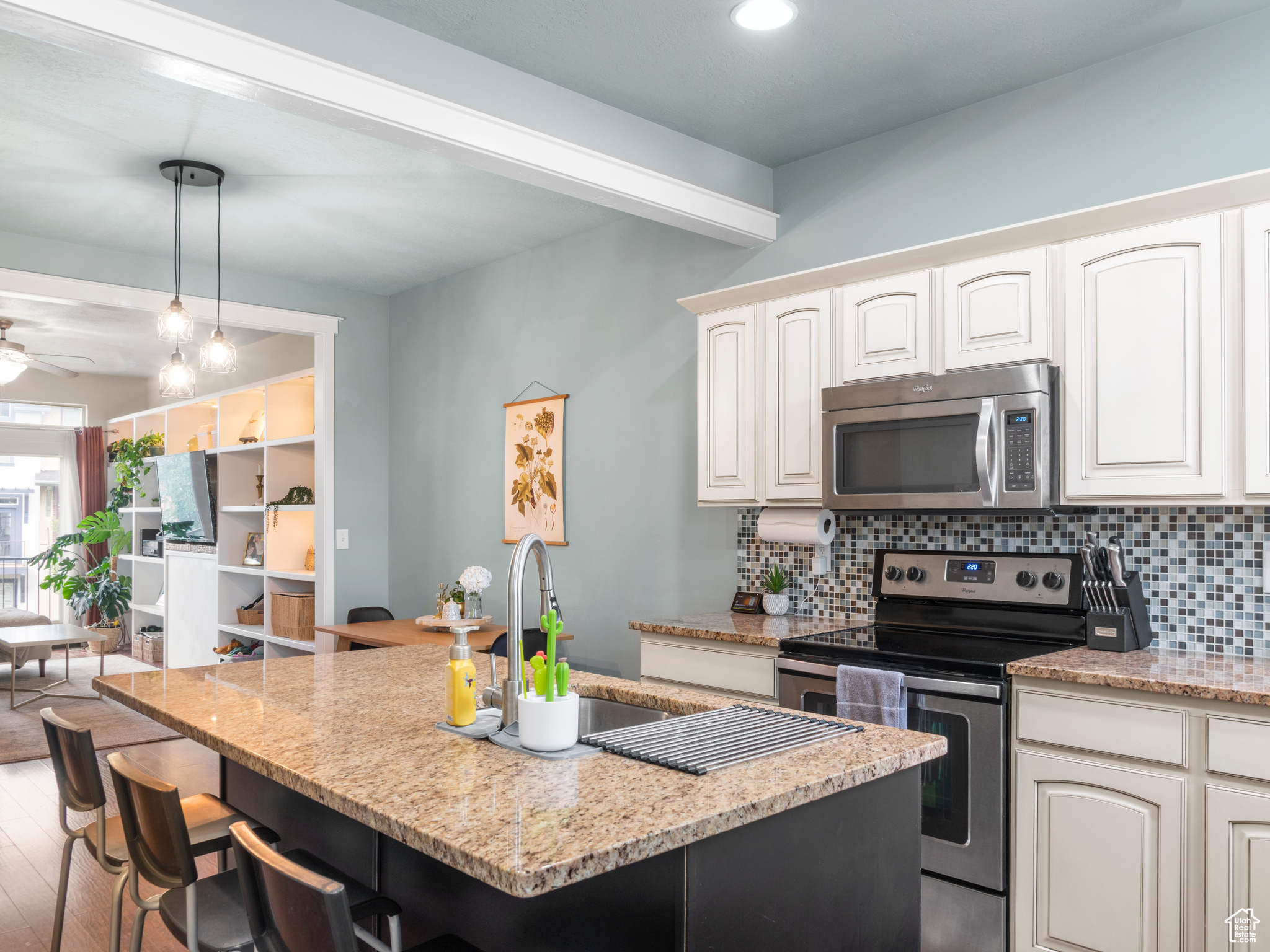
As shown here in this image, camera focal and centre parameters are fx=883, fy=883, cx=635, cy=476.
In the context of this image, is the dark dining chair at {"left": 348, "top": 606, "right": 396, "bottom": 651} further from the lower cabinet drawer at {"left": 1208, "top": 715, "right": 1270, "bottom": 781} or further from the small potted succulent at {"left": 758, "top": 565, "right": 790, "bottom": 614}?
the lower cabinet drawer at {"left": 1208, "top": 715, "right": 1270, "bottom": 781}

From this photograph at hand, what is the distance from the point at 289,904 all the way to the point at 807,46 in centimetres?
267

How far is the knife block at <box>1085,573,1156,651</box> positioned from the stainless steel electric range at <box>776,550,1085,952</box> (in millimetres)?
116

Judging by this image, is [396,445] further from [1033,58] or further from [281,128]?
[1033,58]

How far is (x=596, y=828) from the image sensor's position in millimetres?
1110

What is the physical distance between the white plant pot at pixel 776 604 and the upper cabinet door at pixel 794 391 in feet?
1.35

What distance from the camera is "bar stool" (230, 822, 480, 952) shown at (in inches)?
42.1

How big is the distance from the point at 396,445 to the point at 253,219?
185 centimetres

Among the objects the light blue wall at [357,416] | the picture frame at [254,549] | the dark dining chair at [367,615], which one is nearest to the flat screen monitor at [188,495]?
the picture frame at [254,549]

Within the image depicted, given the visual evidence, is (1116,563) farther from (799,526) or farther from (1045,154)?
(1045,154)

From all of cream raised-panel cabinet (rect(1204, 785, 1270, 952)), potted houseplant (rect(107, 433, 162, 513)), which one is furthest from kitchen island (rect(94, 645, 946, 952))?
potted houseplant (rect(107, 433, 162, 513))

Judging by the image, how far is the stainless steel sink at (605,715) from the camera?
6.43 ft

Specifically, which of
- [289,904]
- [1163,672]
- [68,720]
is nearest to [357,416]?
[68,720]

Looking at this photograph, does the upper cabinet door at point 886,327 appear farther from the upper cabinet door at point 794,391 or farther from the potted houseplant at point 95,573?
the potted houseplant at point 95,573

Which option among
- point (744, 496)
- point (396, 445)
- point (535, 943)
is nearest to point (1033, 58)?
point (744, 496)
